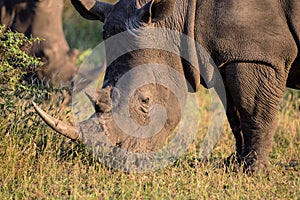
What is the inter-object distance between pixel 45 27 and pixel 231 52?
18.4ft

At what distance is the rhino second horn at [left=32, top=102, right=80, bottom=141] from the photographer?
6383 millimetres

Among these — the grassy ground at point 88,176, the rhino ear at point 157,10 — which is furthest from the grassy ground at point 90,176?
the rhino ear at point 157,10

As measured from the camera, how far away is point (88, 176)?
6559mm

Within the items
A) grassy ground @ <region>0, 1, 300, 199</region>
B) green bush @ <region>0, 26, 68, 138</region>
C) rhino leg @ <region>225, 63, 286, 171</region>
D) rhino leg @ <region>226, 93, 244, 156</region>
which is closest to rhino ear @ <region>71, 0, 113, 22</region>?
green bush @ <region>0, 26, 68, 138</region>

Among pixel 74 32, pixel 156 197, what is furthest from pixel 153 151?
pixel 74 32

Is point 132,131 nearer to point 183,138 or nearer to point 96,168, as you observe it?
point 96,168

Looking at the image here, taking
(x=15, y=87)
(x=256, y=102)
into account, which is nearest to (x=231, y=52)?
(x=256, y=102)

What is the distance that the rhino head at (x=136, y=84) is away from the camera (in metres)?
6.63

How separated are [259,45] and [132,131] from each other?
1.29 m

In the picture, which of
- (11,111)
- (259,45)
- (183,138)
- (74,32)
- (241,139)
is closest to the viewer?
(259,45)

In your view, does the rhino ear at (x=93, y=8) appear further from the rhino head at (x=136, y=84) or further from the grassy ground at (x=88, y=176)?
the grassy ground at (x=88, y=176)

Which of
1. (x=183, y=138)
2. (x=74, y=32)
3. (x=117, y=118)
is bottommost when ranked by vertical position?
(x=74, y=32)

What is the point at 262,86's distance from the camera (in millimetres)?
6785

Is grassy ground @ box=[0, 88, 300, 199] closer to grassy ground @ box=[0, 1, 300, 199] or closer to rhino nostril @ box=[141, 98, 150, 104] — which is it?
grassy ground @ box=[0, 1, 300, 199]
